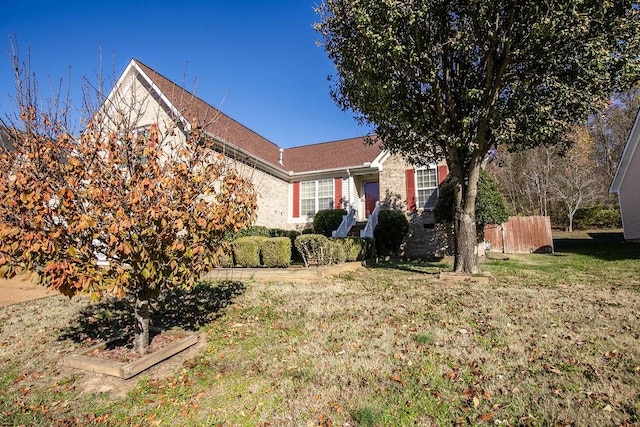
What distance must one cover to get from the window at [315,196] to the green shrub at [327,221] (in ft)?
4.21

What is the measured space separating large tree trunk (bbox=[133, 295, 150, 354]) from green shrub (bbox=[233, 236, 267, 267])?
6512 millimetres

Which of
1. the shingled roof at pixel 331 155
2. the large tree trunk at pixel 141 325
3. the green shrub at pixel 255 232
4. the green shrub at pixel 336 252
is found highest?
the shingled roof at pixel 331 155

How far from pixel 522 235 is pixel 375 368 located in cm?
1671

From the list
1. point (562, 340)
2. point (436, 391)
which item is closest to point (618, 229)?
point (562, 340)

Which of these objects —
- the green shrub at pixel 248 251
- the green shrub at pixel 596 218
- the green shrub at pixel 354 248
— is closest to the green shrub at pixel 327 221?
the green shrub at pixel 354 248

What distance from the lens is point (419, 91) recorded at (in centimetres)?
959

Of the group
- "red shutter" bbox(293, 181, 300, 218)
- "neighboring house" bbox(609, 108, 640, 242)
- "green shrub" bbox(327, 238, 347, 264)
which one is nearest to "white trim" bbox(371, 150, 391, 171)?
"red shutter" bbox(293, 181, 300, 218)

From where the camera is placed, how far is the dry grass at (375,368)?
2.96m

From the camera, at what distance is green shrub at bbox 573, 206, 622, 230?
2621 centimetres

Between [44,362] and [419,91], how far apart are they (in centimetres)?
1007

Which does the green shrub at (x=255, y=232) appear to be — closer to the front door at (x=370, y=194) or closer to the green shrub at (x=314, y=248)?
the green shrub at (x=314, y=248)

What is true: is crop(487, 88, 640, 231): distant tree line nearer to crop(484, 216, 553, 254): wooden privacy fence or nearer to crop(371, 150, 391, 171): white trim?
crop(484, 216, 553, 254): wooden privacy fence

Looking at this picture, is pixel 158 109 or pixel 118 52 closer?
pixel 118 52

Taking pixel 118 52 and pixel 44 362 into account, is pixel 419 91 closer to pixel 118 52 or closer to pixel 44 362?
pixel 118 52
